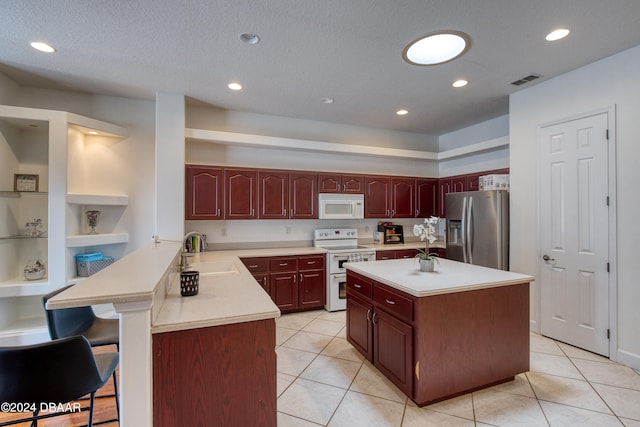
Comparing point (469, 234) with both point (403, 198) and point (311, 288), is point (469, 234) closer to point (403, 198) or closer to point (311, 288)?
point (403, 198)

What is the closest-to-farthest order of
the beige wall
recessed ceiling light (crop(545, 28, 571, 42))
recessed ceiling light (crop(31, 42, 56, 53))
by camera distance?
recessed ceiling light (crop(545, 28, 571, 42)) < recessed ceiling light (crop(31, 42, 56, 53)) < the beige wall

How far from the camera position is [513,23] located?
2166 mm

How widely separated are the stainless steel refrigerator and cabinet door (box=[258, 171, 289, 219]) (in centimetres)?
234

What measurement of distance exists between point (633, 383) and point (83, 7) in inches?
191

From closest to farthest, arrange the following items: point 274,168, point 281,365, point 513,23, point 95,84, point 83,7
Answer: point 83,7 < point 513,23 < point 281,365 < point 95,84 < point 274,168

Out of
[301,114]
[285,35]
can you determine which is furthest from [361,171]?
[285,35]

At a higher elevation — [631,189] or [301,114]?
[301,114]

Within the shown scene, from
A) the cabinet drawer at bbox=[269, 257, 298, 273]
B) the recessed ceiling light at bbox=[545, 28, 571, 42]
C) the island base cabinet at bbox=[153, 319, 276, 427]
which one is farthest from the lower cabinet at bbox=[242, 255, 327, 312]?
the recessed ceiling light at bbox=[545, 28, 571, 42]

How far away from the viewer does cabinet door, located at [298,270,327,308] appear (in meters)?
3.98

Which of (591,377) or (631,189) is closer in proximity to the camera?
(591,377)

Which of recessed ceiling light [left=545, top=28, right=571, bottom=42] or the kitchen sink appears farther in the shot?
the kitchen sink

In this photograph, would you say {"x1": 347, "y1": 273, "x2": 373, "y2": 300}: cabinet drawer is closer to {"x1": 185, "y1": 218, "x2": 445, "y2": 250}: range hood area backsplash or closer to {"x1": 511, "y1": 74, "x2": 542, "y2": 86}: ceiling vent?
{"x1": 185, "y1": 218, "x2": 445, "y2": 250}: range hood area backsplash

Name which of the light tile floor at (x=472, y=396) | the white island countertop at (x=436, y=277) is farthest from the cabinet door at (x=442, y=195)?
the light tile floor at (x=472, y=396)

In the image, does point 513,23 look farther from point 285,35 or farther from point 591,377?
point 591,377
